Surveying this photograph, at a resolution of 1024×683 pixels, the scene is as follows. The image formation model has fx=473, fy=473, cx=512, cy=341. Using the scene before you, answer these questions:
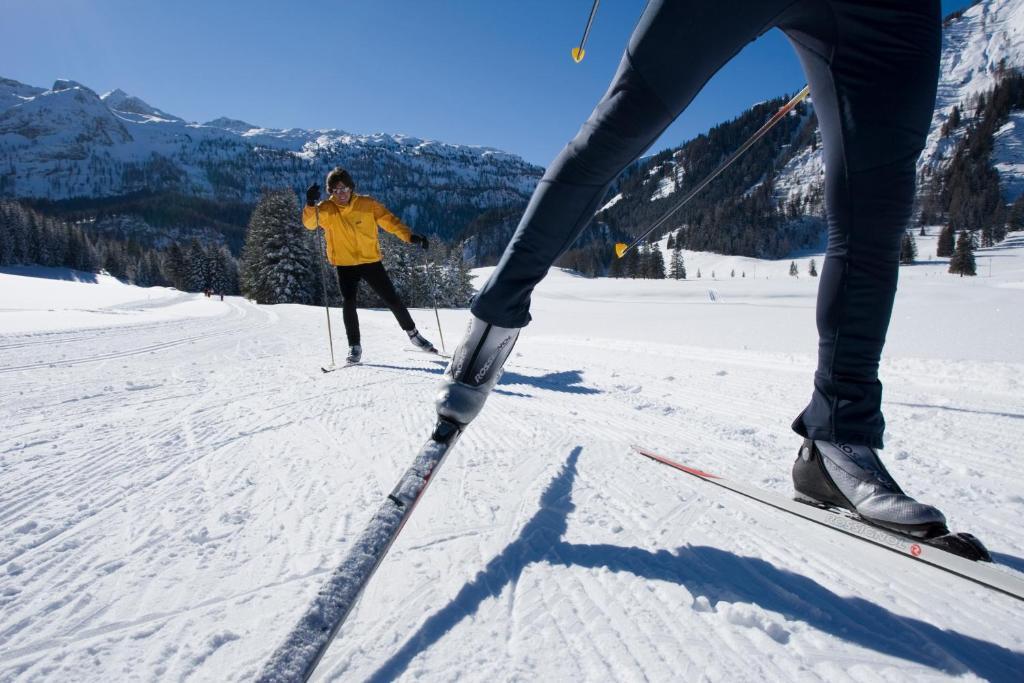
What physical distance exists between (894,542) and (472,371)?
1001mm

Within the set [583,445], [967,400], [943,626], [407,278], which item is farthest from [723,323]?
[407,278]

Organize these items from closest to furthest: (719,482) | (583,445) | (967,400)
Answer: (719,482) → (583,445) → (967,400)

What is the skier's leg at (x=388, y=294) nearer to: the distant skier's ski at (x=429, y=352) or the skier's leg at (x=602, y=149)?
the distant skier's ski at (x=429, y=352)

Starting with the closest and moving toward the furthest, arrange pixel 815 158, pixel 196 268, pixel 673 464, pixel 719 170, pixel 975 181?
pixel 673 464 → pixel 719 170 → pixel 196 268 → pixel 975 181 → pixel 815 158

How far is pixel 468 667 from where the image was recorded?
0.77 metres

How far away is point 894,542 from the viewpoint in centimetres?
101

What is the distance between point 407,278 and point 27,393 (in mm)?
35824

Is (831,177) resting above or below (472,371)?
above

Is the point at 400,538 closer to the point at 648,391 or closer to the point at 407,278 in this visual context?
the point at 648,391

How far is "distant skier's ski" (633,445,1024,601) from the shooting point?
84cm

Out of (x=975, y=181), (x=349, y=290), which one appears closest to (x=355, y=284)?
(x=349, y=290)

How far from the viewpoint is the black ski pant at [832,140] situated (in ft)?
3.26

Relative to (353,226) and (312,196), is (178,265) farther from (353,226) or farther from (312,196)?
(353,226)

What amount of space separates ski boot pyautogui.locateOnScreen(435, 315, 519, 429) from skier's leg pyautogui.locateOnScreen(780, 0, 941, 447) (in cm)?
79
